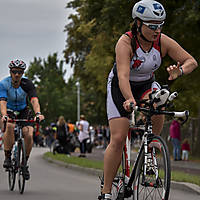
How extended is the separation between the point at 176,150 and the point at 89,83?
35.2ft

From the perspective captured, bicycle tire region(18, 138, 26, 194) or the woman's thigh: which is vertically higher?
the woman's thigh

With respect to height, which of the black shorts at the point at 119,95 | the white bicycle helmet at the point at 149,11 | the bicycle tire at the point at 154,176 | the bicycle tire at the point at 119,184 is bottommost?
the bicycle tire at the point at 119,184

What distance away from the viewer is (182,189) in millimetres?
10211

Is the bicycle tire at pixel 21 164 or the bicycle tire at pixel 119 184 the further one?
the bicycle tire at pixel 21 164

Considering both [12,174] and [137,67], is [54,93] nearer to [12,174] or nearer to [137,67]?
[12,174]

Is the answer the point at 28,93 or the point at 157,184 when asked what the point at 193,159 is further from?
the point at 157,184

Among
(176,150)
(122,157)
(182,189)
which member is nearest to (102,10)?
(176,150)

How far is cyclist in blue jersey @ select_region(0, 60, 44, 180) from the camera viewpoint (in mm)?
8984

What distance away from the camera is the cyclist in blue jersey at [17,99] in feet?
29.5

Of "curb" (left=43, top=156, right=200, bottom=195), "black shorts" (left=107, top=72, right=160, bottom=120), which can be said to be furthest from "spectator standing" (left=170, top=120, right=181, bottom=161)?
"black shorts" (left=107, top=72, right=160, bottom=120)

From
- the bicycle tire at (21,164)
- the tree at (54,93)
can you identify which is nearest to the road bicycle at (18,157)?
the bicycle tire at (21,164)

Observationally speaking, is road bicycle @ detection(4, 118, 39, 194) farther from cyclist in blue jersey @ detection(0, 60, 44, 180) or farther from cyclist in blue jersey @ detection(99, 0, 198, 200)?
cyclist in blue jersey @ detection(99, 0, 198, 200)

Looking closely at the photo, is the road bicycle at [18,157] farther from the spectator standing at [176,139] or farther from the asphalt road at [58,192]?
the spectator standing at [176,139]

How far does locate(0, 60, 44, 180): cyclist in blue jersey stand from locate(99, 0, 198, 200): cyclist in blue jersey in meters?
3.45
